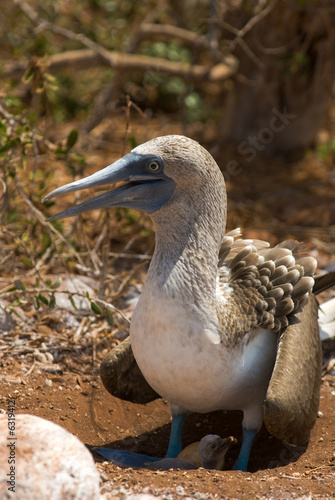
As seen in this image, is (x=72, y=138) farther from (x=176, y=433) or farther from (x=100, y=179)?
(x=176, y=433)

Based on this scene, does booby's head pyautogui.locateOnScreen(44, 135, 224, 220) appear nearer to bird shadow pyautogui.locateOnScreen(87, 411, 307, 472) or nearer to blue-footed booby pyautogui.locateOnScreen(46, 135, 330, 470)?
blue-footed booby pyautogui.locateOnScreen(46, 135, 330, 470)

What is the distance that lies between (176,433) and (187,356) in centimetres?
75

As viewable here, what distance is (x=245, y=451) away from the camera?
3748 mm

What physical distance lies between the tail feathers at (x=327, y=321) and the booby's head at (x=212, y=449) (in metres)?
1.35

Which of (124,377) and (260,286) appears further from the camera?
(124,377)

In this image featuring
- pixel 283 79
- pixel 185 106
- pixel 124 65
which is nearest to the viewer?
pixel 124 65

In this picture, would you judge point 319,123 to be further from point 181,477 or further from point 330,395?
point 181,477

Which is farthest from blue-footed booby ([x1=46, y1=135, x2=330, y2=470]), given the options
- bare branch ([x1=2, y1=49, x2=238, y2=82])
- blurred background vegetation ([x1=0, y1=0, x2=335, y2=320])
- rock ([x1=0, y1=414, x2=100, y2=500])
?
bare branch ([x1=2, y1=49, x2=238, y2=82])

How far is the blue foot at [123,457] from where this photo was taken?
3.59 meters

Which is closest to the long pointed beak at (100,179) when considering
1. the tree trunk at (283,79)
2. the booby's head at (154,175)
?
the booby's head at (154,175)

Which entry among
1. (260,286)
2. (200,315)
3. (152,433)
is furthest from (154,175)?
(152,433)

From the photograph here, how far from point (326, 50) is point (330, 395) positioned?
13.6 feet

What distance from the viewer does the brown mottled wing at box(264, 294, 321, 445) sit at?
3369 mm

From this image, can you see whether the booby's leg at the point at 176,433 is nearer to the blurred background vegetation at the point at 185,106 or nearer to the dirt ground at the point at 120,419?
the dirt ground at the point at 120,419
